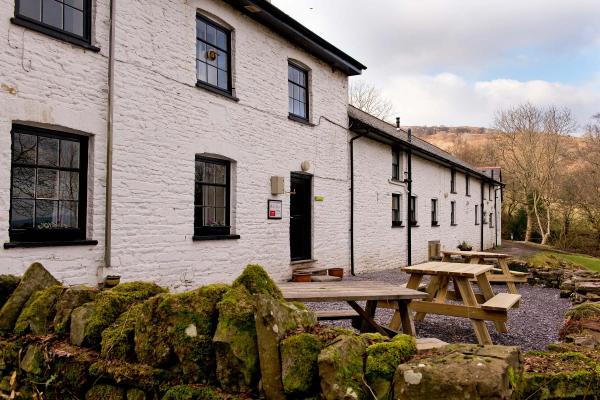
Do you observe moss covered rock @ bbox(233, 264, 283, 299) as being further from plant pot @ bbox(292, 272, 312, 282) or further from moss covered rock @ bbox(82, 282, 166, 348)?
plant pot @ bbox(292, 272, 312, 282)

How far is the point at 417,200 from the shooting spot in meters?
18.0

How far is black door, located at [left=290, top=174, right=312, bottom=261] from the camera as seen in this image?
11.1 meters

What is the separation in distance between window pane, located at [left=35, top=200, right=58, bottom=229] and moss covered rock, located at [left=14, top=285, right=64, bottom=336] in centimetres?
299

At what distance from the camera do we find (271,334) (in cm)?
239

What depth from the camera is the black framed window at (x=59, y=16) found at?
231 inches

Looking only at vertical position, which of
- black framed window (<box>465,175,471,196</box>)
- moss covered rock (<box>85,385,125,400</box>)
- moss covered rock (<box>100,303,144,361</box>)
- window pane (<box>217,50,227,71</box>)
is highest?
window pane (<box>217,50,227,71</box>)

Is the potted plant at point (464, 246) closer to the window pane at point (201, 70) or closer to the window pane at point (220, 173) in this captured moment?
the window pane at point (220, 173)

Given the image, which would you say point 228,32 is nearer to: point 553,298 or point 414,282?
point 414,282

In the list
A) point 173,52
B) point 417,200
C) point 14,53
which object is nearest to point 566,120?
point 417,200

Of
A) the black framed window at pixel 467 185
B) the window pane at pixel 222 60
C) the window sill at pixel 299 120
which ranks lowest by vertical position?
the black framed window at pixel 467 185

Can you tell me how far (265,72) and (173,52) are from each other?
2.57 metres

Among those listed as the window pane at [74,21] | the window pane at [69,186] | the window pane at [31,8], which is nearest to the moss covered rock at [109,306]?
the window pane at [69,186]

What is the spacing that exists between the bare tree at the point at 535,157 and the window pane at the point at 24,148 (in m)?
35.8

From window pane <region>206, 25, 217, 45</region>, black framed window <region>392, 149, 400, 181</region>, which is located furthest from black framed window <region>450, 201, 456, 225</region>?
window pane <region>206, 25, 217, 45</region>
